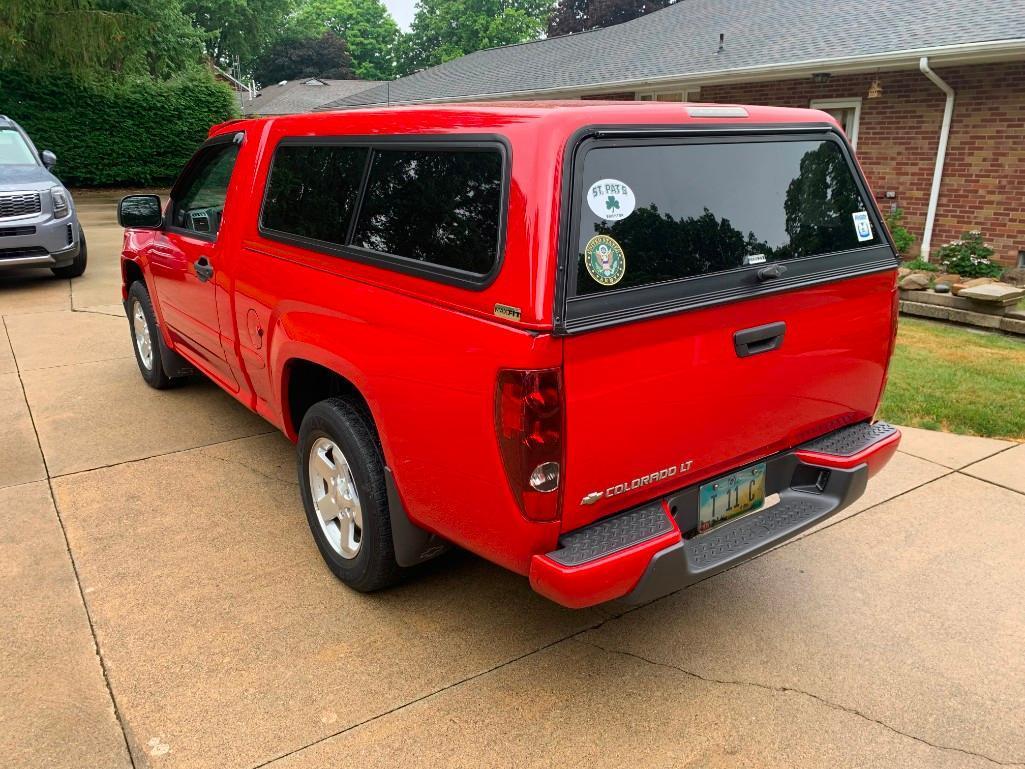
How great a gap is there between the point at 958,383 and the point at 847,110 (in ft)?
25.0

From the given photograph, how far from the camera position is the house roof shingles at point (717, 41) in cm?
1095

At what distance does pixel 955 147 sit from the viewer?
11.0 meters

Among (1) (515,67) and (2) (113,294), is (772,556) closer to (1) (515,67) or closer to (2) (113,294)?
(2) (113,294)

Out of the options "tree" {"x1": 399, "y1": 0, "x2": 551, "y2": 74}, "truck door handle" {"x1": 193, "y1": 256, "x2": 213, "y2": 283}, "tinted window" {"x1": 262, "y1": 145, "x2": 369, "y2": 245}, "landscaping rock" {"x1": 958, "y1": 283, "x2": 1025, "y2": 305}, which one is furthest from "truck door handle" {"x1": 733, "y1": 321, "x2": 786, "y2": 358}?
"tree" {"x1": 399, "y1": 0, "x2": 551, "y2": 74}

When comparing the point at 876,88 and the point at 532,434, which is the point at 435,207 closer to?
the point at 532,434

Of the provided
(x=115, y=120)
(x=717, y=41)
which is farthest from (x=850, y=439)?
(x=115, y=120)

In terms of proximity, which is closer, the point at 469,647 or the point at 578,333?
the point at 578,333

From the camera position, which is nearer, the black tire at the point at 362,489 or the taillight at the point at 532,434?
the taillight at the point at 532,434

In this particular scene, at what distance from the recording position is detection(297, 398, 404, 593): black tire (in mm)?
2992

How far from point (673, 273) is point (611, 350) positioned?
379 mm

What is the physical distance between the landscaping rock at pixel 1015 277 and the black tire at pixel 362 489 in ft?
32.3

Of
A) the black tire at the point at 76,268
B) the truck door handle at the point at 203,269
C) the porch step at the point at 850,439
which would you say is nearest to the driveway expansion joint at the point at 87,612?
the truck door handle at the point at 203,269

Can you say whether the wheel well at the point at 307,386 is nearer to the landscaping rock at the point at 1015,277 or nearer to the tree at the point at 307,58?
the landscaping rock at the point at 1015,277

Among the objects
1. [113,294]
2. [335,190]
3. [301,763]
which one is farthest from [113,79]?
[301,763]
